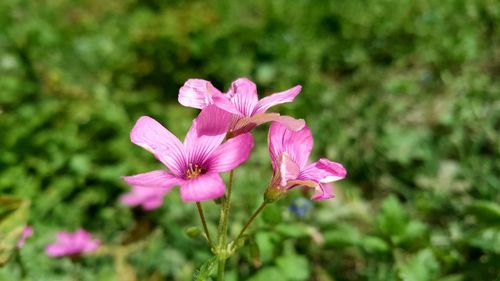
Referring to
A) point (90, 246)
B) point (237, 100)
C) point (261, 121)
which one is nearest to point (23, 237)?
point (90, 246)

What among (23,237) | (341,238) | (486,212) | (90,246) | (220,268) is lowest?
(90,246)

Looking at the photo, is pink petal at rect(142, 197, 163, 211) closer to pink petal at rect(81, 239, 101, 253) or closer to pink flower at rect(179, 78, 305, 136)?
pink petal at rect(81, 239, 101, 253)

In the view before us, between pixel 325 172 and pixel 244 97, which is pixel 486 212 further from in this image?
pixel 244 97

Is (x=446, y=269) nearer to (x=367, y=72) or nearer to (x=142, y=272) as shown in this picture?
(x=142, y=272)

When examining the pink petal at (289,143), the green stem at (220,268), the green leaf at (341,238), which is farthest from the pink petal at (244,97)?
the green leaf at (341,238)

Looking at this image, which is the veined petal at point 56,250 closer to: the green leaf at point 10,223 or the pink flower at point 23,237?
the pink flower at point 23,237

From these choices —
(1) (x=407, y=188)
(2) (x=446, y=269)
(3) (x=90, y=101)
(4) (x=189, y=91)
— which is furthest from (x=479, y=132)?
(3) (x=90, y=101)
